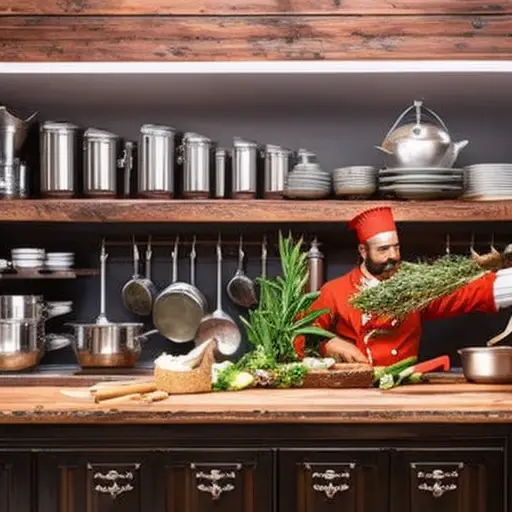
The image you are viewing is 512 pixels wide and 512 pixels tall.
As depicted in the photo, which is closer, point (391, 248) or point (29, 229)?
point (391, 248)

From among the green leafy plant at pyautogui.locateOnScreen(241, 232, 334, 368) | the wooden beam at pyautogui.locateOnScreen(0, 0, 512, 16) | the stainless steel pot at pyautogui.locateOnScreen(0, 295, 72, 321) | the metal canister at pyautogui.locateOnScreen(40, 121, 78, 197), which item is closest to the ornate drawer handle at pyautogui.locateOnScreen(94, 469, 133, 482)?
the green leafy plant at pyautogui.locateOnScreen(241, 232, 334, 368)

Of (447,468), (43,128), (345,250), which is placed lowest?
(447,468)

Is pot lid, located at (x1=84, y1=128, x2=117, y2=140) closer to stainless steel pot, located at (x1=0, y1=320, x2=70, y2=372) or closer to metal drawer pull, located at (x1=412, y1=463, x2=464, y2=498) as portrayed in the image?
stainless steel pot, located at (x1=0, y1=320, x2=70, y2=372)

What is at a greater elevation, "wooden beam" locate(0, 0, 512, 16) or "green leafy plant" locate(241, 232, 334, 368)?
"wooden beam" locate(0, 0, 512, 16)

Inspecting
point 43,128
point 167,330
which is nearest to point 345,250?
point 167,330

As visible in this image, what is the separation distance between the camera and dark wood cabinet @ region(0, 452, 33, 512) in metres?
2.88

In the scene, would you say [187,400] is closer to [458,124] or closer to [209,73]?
[209,73]

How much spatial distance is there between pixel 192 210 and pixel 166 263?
63cm

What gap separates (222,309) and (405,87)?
131cm

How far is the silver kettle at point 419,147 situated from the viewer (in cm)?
383

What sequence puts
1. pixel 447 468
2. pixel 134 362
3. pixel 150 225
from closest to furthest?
pixel 447 468
pixel 134 362
pixel 150 225

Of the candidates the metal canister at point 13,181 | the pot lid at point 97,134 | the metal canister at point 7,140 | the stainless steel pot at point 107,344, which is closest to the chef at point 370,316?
the stainless steel pot at point 107,344

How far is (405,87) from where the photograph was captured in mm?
3959

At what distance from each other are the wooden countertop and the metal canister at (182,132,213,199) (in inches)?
44.4
